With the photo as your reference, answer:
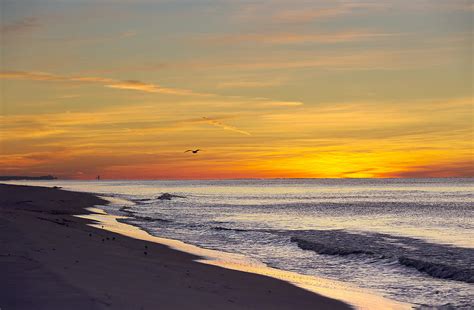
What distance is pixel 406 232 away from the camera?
134ft

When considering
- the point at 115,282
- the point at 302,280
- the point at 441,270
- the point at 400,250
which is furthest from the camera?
the point at 400,250

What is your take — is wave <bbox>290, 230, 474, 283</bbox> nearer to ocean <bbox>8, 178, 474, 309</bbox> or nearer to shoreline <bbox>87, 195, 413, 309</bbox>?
ocean <bbox>8, 178, 474, 309</bbox>

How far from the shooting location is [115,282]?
50.9 feet

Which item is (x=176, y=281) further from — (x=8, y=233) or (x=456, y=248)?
(x=456, y=248)

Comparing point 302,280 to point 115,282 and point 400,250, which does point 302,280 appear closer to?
point 115,282

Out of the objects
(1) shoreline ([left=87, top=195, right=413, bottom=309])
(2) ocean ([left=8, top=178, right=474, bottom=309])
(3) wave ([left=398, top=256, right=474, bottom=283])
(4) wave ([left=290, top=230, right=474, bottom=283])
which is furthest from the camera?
(4) wave ([left=290, top=230, right=474, bottom=283])

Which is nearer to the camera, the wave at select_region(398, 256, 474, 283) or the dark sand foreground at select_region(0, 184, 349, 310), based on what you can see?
the dark sand foreground at select_region(0, 184, 349, 310)

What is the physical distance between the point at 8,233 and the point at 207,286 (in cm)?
968

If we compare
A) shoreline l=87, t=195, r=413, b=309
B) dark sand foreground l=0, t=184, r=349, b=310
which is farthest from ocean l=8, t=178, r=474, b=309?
dark sand foreground l=0, t=184, r=349, b=310

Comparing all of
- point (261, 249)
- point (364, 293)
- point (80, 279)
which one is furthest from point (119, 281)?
point (261, 249)

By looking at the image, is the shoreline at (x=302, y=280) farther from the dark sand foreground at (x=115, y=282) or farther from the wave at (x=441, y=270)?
the wave at (x=441, y=270)

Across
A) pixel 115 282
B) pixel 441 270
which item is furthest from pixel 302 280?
pixel 115 282

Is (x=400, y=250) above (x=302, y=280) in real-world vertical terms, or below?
above

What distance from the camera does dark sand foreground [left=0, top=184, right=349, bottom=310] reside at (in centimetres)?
1301
